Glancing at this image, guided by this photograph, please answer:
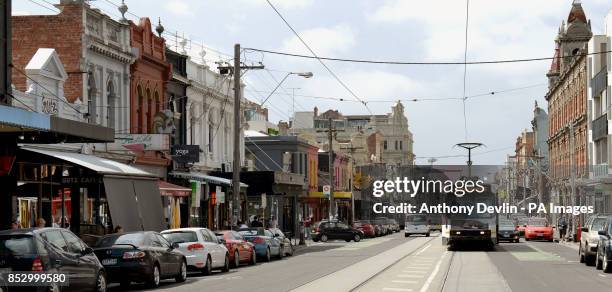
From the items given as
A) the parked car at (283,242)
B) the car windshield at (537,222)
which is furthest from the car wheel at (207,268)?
the car windshield at (537,222)

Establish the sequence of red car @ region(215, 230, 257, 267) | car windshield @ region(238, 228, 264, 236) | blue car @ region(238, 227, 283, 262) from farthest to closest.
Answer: car windshield @ region(238, 228, 264, 236), blue car @ region(238, 227, 283, 262), red car @ region(215, 230, 257, 267)

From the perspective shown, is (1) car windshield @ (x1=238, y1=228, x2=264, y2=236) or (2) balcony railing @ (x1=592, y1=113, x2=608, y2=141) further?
(2) balcony railing @ (x1=592, y1=113, x2=608, y2=141)

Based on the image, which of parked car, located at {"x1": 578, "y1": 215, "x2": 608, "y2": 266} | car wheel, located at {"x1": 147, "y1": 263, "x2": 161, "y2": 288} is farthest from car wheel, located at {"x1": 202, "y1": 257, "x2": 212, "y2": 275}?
parked car, located at {"x1": 578, "y1": 215, "x2": 608, "y2": 266}

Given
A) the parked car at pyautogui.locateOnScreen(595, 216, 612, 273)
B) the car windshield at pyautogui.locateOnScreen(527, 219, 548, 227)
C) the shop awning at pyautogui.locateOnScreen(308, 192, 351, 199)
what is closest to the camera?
the parked car at pyautogui.locateOnScreen(595, 216, 612, 273)

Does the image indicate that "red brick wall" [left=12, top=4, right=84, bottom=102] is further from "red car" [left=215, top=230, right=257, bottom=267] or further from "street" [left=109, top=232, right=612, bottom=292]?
"street" [left=109, top=232, right=612, bottom=292]

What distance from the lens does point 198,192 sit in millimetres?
48281

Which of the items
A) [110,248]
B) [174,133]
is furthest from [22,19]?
[110,248]

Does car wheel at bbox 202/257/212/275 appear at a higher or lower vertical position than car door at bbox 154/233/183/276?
lower

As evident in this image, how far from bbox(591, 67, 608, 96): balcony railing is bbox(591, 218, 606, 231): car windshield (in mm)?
34496

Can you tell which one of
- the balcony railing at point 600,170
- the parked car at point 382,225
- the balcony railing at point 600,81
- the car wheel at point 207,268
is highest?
the balcony railing at point 600,81

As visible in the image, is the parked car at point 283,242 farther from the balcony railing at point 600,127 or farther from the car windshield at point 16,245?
the balcony railing at point 600,127

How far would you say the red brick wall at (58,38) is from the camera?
37.4m

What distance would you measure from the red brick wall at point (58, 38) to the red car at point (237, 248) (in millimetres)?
8251

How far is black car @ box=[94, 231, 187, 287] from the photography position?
23406 mm
